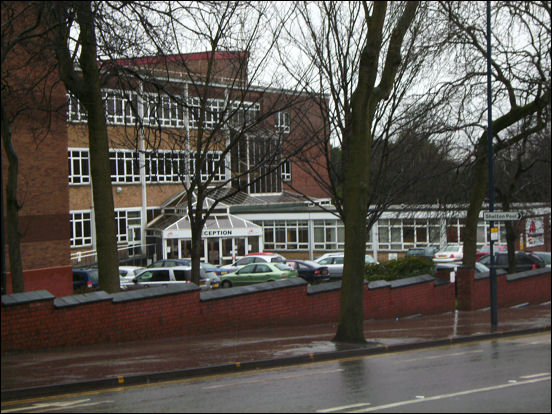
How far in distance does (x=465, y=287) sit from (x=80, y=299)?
16138mm

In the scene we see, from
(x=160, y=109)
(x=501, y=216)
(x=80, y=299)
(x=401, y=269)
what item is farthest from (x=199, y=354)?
(x=401, y=269)

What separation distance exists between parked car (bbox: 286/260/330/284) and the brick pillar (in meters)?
9.33

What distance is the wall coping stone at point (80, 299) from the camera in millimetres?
14094

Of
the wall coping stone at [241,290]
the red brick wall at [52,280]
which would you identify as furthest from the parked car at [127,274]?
the wall coping stone at [241,290]

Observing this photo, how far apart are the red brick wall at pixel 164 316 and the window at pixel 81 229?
28707 mm

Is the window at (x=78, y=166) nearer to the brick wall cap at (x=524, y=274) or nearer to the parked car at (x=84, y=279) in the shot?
the parked car at (x=84, y=279)

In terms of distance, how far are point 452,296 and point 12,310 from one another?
1738 cm

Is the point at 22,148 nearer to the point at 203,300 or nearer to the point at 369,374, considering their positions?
the point at 203,300

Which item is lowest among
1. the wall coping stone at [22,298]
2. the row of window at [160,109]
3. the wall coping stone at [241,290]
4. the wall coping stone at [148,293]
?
the wall coping stone at [241,290]

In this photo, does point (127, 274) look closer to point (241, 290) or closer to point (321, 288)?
point (321, 288)

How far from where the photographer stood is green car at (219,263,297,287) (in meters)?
33.2

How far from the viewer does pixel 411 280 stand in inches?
951

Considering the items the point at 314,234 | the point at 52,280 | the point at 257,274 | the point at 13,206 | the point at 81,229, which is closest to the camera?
the point at 13,206

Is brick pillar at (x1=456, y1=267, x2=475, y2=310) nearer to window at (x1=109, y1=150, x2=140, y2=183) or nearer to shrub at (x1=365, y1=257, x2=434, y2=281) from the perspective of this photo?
shrub at (x1=365, y1=257, x2=434, y2=281)
